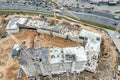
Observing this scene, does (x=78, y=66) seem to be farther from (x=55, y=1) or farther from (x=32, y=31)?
(x=55, y=1)

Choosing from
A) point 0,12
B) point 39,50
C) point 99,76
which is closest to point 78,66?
point 99,76

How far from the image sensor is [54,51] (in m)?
86.3

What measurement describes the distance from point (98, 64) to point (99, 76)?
21.7 ft

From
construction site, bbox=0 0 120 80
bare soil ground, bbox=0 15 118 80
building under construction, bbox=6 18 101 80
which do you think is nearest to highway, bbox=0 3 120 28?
construction site, bbox=0 0 120 80

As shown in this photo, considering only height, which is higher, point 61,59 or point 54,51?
point 54,51

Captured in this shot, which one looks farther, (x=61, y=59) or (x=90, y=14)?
(x=90, y=14)

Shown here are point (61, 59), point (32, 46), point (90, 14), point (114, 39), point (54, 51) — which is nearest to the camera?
point (61, 59)

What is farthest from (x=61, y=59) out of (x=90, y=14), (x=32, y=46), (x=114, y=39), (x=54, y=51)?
(x=90, y=14)

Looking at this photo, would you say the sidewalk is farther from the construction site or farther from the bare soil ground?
the bare soil ground

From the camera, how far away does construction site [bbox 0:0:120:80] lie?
83500mm

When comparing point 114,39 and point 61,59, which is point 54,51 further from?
point 114,39

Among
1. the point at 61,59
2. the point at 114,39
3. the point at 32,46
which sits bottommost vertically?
the point at 32,46

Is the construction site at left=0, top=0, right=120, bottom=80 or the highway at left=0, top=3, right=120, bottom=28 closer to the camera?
the construction site at left=0, top=0, right=120, bottom=80

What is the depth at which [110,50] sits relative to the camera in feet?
323
